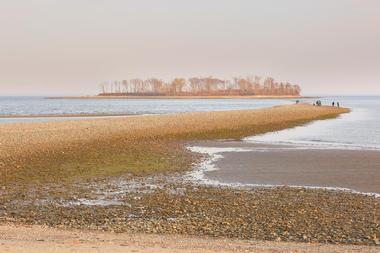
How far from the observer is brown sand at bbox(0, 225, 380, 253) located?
9.41 m

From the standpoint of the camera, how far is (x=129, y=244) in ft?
32.4

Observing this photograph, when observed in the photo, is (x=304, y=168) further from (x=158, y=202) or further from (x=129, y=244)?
(x=129, y=244)

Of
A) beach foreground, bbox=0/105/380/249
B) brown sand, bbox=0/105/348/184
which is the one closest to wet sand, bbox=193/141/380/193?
beach foreground, bbox=0/105/380/249

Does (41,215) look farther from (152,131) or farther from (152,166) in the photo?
(152,131)

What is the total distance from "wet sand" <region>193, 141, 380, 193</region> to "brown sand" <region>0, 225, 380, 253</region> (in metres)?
7.64

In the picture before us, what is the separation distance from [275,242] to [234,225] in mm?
1557

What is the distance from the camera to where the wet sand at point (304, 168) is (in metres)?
18.4

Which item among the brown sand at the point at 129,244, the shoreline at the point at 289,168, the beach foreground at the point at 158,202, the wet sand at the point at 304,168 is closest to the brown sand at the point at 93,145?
the beach foreground at the point at 158,202

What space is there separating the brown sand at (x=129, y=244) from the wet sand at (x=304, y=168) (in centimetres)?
764

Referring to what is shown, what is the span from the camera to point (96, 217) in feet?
41.5

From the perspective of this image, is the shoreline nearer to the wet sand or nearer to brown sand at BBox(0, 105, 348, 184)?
the wet sand

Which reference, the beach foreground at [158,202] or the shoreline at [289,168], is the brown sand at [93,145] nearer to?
the beach foreground at [158,202]

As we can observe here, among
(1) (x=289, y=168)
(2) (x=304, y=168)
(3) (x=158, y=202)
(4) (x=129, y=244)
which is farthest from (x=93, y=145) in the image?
(4) (x=129, y=244)

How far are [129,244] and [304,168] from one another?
525 inches
